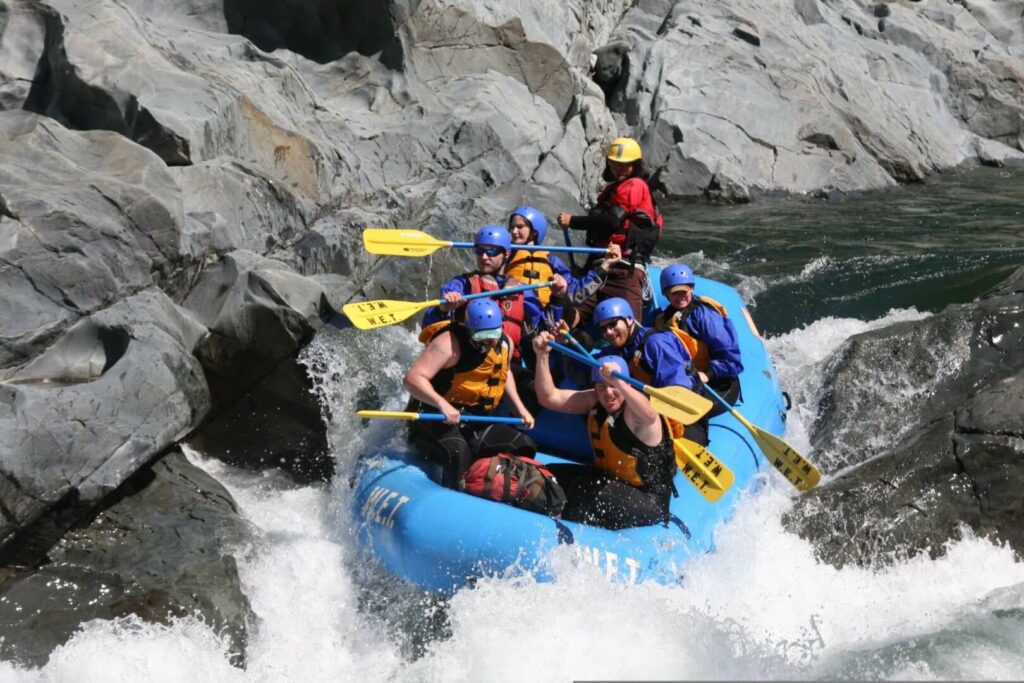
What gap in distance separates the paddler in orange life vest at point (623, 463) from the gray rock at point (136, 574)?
67.3 inches

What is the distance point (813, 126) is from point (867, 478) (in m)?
10.0

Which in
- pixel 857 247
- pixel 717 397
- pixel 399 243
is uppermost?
pixel 717 397

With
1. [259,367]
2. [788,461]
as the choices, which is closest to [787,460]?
[788,461]

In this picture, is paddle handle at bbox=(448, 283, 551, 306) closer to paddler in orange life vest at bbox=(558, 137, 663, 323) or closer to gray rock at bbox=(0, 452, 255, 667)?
paddler in orange life vest at bbox=(558, 137, 663, 323)

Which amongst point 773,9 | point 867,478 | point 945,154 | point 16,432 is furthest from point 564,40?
point 16,432

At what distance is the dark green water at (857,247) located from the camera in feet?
31.1

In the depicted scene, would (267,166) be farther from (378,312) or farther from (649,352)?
(649,352)

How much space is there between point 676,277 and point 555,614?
2199 mm

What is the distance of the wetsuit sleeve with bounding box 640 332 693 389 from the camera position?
5574 mm

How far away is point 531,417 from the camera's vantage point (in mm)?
5719

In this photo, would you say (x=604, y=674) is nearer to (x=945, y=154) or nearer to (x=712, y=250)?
(x=712, y=250)

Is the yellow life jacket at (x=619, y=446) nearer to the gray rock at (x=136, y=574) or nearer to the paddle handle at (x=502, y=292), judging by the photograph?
the paddle handle at (x=502, y=292)

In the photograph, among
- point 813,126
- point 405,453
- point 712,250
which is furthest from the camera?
point 813,126

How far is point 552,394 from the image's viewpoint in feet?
18.0
